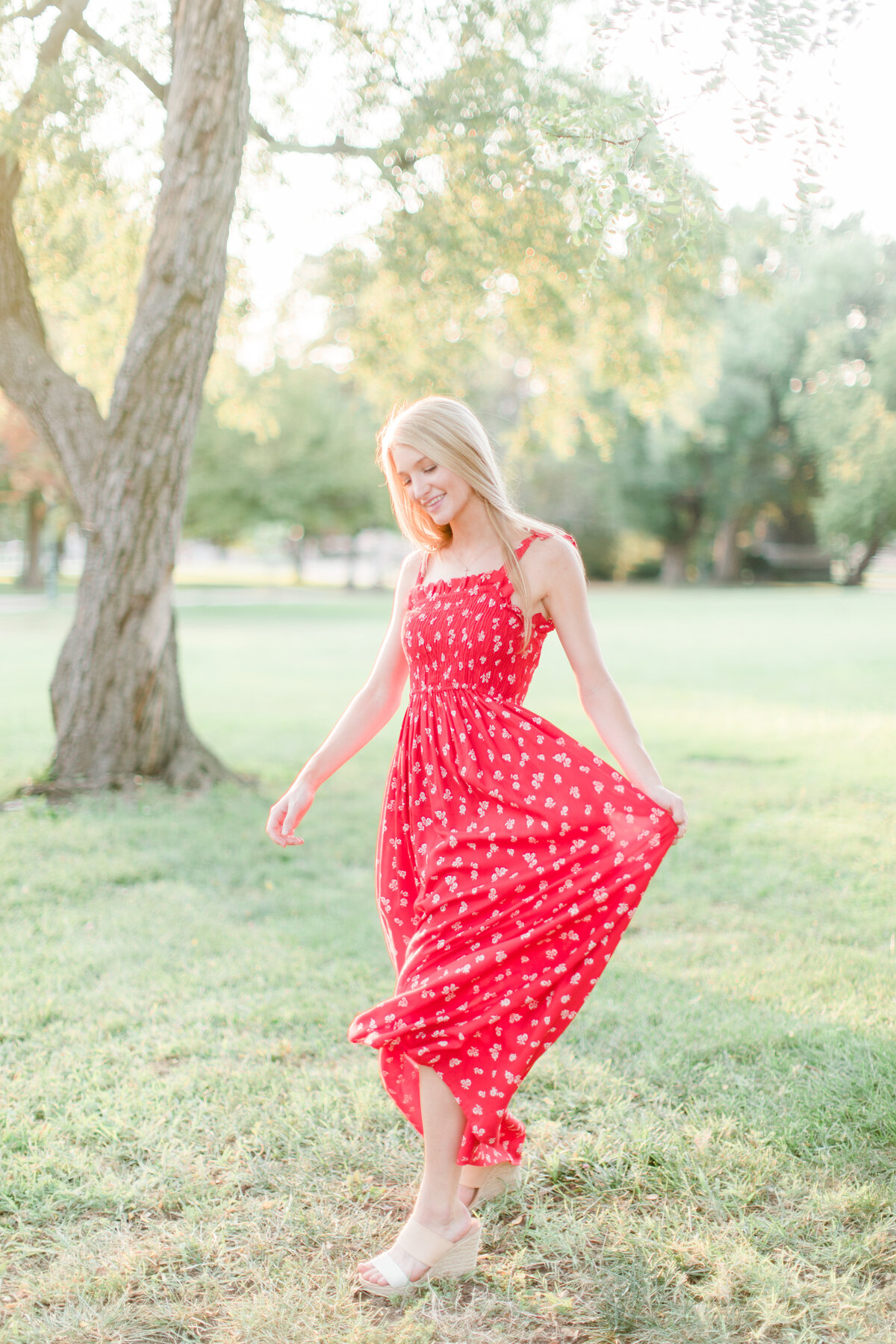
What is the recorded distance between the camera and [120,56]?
7531mm

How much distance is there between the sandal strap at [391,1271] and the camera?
2.50m

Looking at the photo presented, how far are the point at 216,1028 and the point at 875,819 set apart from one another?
494cm

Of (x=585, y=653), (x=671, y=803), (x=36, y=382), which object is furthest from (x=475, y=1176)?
(x=36, y=382)

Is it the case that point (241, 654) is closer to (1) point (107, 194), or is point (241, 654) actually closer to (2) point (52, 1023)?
(1) point (107, 194)

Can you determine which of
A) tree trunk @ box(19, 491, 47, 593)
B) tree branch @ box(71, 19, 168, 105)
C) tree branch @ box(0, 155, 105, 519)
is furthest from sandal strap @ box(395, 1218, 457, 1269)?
tree trunk @ box(19, 491, 47, 593)

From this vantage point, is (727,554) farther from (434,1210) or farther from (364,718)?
(434,1210)

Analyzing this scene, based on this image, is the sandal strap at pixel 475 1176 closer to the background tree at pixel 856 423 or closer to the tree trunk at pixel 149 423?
the tree trunk at pixel 149 423

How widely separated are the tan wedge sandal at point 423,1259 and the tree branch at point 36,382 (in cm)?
580

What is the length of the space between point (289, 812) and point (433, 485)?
954 mm

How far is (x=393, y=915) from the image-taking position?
279cm

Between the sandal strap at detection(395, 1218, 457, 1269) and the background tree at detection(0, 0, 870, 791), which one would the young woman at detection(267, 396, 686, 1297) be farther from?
the background tree at detection(0, 0, 870, 791)

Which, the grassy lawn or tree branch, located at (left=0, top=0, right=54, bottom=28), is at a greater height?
tree branch, located at (left=0, top=0, right=54, bottom=28)

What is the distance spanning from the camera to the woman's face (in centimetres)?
276

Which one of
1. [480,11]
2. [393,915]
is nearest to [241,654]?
[480,11]
